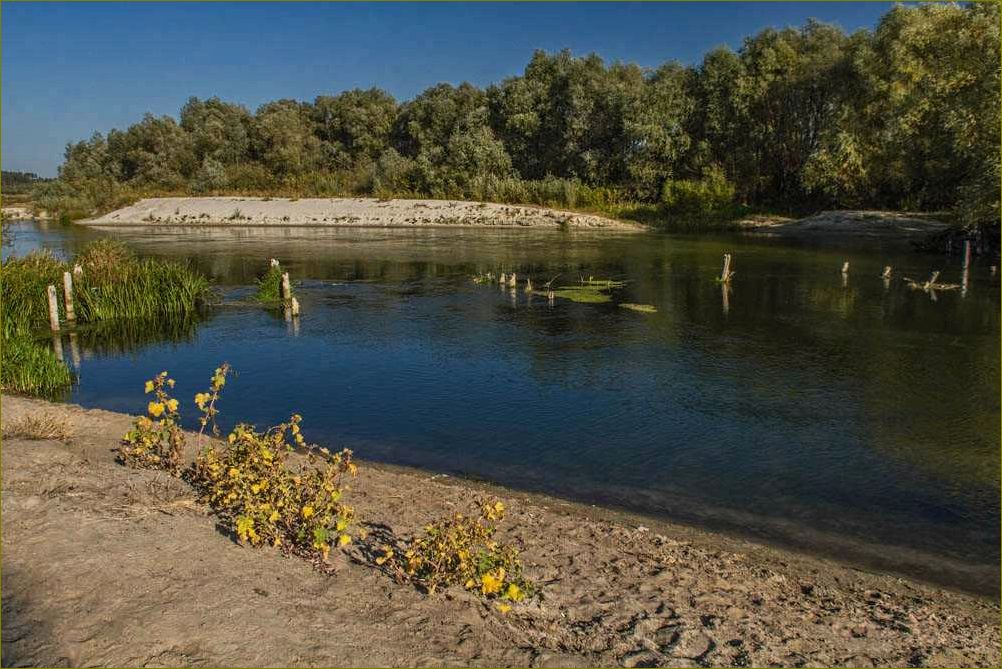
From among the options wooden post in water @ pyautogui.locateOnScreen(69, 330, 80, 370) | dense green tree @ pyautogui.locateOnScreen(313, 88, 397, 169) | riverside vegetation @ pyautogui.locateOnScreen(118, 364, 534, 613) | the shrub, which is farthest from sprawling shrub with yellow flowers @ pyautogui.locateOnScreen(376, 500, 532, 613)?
dense green tree @ pyautogui.locateOnScreen(313, 88, 397, 169)

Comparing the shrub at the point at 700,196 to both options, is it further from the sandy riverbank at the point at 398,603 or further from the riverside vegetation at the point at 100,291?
the sandy riverbank at the point at 398,603

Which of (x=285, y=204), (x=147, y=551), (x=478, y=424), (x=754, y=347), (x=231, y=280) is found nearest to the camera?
(x=147, y=551)

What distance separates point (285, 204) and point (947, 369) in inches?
2660

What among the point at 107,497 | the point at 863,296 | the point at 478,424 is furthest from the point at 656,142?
the point at 107,497

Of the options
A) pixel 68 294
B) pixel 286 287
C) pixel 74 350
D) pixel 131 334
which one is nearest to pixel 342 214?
pixel 286 287

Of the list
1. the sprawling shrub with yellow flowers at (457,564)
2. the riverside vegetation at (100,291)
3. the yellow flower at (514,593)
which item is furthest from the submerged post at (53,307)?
the yellow flower at (514,593)

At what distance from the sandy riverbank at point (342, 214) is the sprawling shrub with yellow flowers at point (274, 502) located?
57.1 meters

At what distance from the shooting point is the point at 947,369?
A: 17484mm

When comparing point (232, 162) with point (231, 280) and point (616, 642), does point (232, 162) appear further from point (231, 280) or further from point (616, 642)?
point (616, 642)

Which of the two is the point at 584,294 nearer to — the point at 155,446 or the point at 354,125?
the point at 155,446

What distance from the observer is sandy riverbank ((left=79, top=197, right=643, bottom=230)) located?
216 ft

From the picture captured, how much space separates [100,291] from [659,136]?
54960mm

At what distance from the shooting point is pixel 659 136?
67.3m

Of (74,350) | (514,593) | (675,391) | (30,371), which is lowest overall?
(675,391)
